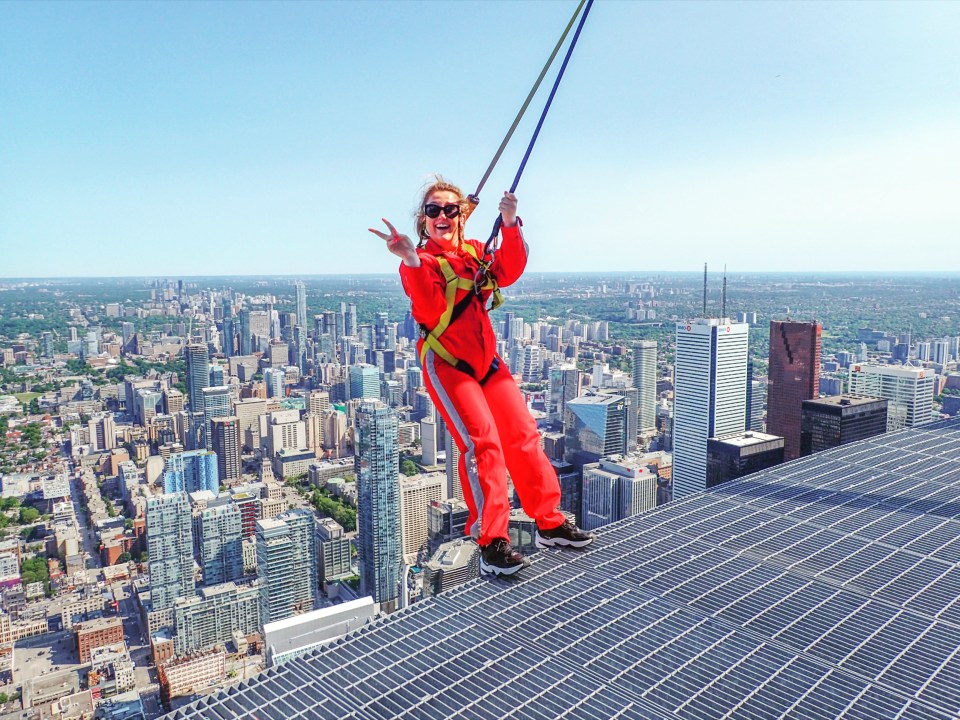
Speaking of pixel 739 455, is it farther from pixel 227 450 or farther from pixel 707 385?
pixel 227 450

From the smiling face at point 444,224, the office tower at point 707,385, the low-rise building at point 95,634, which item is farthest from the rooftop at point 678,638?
the office tower at point 707,385

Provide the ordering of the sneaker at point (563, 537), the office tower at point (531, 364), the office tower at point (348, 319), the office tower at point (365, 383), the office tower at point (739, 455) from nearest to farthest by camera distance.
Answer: the sneaker at point (563, 537)
the office tower at point (739, 455)
the office tower at point (365, 383)
the office tower at point (531, 364)
the office tower at point (348, 319)

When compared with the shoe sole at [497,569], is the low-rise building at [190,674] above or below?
below

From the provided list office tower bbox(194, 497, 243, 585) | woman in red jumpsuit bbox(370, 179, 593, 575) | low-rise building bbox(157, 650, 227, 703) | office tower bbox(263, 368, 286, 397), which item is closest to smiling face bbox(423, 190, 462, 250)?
woman in red jumpsuit bbox(370, 179, 593, 575)

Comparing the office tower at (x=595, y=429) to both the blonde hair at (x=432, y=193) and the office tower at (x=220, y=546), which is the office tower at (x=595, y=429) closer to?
the office tower at (x=220, y=546)

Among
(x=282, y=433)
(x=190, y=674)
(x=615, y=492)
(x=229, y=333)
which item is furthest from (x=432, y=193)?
(x=229, y=333)
